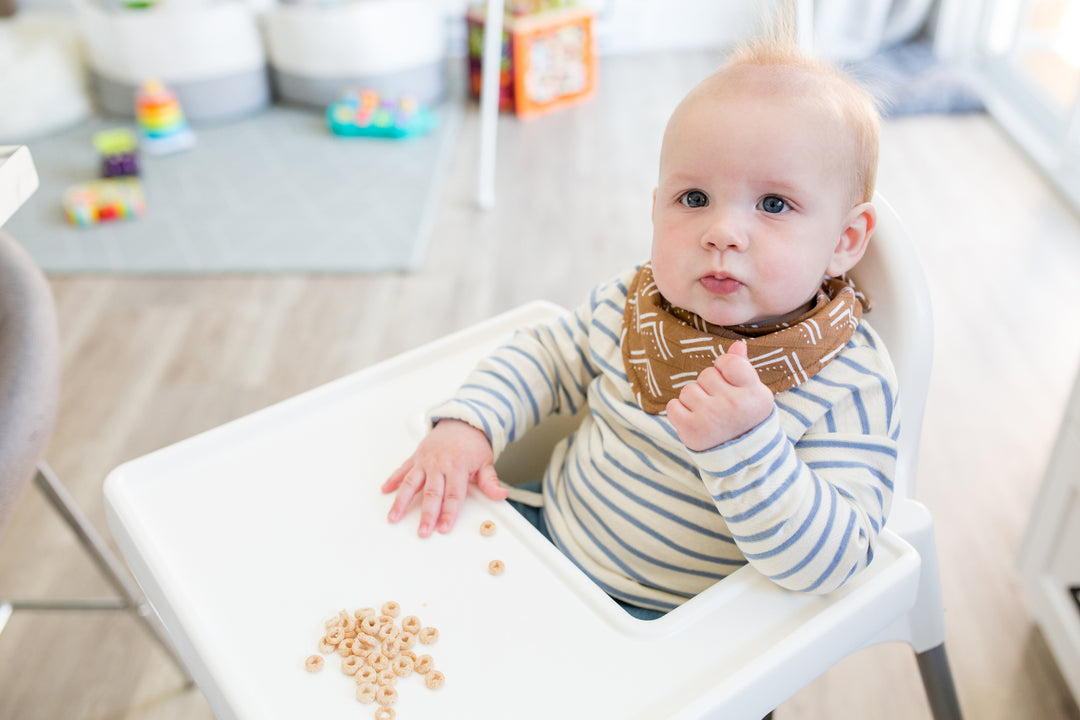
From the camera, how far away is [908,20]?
311cm

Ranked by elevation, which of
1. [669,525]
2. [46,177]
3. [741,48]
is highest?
[741,48]

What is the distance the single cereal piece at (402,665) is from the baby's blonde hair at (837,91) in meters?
0.45

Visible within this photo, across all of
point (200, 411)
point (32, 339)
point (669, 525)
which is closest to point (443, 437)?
point (669, 525)

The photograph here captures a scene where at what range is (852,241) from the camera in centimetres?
70

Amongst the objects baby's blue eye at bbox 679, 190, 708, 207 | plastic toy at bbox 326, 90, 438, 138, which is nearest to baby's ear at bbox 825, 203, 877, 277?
baby's blue eye at bbox 679, 190, 708, 207

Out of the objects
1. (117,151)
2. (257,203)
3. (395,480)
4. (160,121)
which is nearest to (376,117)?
(257,203)

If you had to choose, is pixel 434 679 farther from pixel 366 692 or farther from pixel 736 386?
pixel 736 386

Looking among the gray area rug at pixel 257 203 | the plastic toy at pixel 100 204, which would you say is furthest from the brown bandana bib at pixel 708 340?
the plastic toy at pixel 100 204

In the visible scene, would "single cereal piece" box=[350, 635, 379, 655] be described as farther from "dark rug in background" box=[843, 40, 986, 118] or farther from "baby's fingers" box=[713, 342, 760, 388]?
"dark rug in background" box=[843, 40, 986, 118]

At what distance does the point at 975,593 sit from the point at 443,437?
3.08ft

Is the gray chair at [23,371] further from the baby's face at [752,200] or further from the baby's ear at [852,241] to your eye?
the baby's ear at [852,241]

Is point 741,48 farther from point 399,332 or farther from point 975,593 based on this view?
point 399,332

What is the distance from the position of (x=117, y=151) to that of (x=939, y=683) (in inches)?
101

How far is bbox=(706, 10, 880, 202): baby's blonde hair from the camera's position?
64 centimetres
